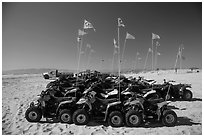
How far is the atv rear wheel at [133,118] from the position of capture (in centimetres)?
535

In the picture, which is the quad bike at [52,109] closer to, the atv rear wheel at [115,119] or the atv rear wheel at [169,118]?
the atv rear wheel at [115,119]

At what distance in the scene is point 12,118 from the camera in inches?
259

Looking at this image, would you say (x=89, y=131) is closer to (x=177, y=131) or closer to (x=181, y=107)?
(x=177, y=131)

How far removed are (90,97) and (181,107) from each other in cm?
448

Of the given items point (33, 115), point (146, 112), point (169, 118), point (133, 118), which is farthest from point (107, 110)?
point (33, 115)

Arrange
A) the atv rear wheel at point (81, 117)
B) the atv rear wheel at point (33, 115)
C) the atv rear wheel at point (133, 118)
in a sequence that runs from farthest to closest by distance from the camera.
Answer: the atv rear wheel at point (33, 115)
the atv rear wheel at point (81, 117)
the atv rear wheel at point (133, 118)

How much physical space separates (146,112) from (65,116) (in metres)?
2.72

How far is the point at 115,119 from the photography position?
5.45 metres

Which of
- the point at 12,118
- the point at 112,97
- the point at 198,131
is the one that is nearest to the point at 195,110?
the point at 198,131

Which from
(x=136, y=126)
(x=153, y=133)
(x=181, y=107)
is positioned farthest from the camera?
(x=181, y=107)

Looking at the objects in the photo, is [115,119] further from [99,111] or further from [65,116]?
[65,116]

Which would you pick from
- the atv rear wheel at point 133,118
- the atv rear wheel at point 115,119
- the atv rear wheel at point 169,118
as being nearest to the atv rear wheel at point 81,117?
the atv rear wheel at point 115,119

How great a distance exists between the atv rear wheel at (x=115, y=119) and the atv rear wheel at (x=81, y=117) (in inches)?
31.3

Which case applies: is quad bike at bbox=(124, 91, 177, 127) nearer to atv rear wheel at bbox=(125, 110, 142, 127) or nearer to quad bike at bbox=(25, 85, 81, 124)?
atv rear wheel at bbox=(125, 110, 142, 127)
